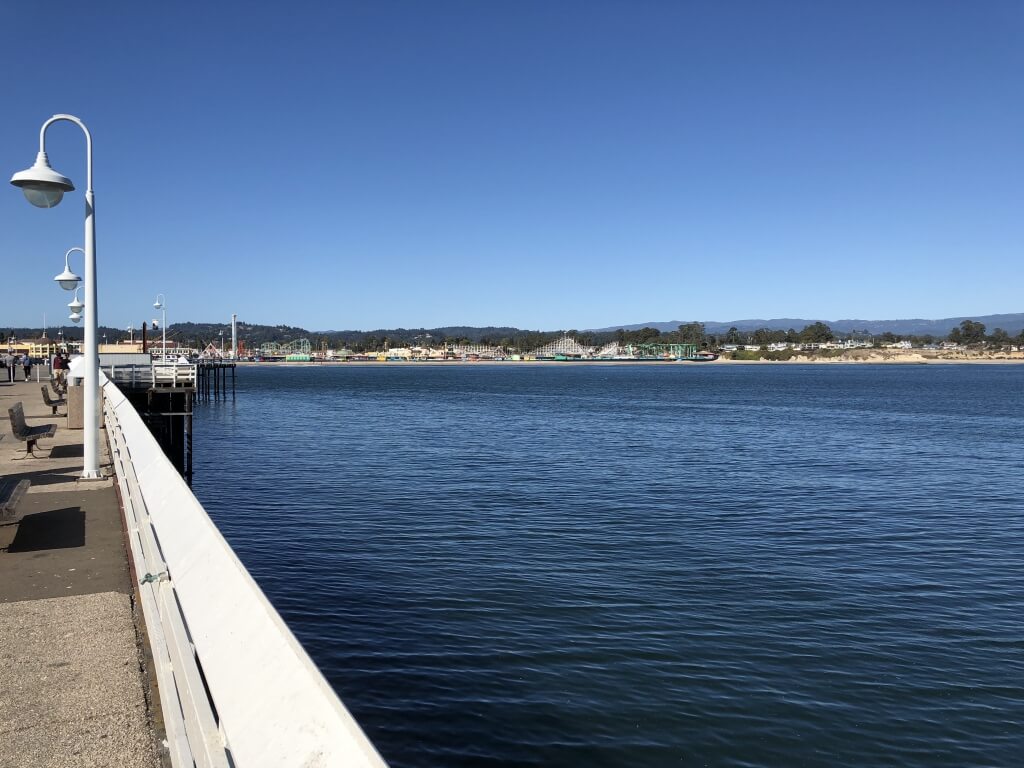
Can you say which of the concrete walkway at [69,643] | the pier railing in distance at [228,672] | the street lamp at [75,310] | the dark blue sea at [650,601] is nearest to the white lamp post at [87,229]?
the concrete walkway at [69,643]

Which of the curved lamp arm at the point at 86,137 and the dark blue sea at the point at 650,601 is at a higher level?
the curved lamp arm at the point at 86,137

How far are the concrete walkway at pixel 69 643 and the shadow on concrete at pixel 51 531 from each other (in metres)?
0.01

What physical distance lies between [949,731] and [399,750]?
554cm

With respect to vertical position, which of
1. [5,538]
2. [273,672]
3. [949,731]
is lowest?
[949,731]

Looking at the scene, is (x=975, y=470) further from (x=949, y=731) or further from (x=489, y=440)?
(x=949, y=731)

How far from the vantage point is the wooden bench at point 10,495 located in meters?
8.36

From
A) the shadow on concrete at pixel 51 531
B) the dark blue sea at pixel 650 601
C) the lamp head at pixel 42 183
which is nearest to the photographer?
the dark blue sea at pixel 650 601

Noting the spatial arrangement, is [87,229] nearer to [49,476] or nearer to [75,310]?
[49,476]

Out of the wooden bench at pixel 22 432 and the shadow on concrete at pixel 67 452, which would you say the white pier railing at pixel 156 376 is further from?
the wooden bench at pixel 22 432

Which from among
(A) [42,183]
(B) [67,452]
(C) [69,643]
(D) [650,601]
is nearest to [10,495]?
(C) [69,643]

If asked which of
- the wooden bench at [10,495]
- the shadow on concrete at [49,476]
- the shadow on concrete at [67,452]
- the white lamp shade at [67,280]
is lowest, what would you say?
the shadow on concrete at [49,476]

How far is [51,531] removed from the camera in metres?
9.06

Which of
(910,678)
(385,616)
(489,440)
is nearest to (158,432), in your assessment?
(489,440)

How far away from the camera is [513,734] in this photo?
8.16 meters
